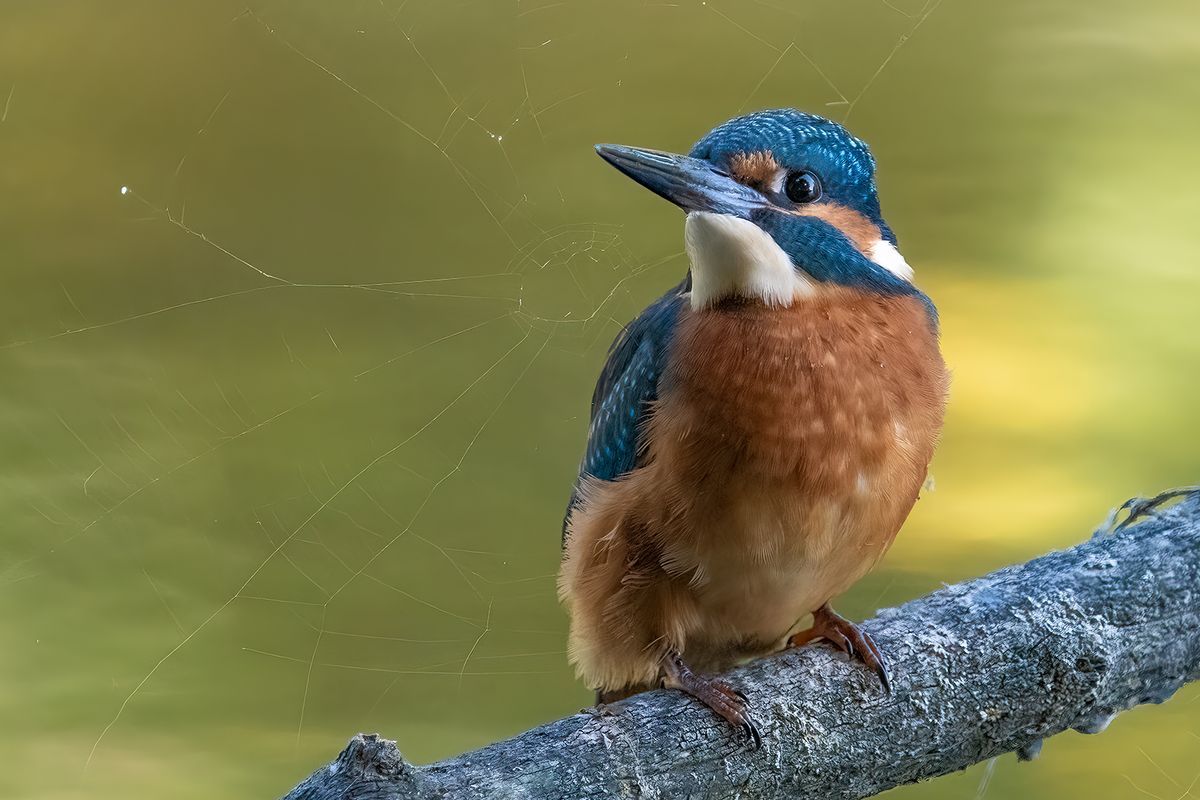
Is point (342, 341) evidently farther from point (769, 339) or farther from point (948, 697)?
point (948, 697)

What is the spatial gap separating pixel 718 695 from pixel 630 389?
1.50 ft

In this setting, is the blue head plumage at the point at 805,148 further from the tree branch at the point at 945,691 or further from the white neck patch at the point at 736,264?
the tree branch at the point at 945,691

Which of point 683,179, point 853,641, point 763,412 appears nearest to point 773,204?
point 683,179

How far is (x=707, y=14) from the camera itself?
236 centimetres

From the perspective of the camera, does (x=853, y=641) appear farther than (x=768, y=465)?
Yes

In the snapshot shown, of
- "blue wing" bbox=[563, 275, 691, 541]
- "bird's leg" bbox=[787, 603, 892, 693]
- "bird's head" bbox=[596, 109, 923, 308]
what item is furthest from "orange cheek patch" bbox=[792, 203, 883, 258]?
"bird's leg" bbox=[787, 603, 892, 693]

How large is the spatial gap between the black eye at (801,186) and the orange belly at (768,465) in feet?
0.44

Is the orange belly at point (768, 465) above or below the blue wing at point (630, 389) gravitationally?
below

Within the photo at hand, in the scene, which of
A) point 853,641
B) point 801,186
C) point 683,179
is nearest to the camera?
point 683,179

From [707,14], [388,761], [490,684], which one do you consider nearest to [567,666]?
[490,684]

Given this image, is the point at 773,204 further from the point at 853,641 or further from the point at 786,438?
the point at 853,641

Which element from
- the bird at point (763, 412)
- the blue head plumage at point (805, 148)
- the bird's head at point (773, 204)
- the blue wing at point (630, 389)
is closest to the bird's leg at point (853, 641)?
the bird at point (763, 412)

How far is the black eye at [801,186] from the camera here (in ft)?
5.58

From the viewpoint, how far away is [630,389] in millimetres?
1875
